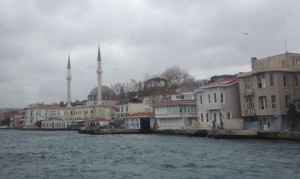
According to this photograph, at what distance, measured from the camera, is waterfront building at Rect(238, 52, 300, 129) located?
1665 inches

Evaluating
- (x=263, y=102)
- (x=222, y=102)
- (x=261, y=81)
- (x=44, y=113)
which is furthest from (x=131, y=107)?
(x=44, y=113)

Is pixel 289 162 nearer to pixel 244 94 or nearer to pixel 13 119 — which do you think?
pixel 244 94

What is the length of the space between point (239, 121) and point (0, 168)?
29385 millimetres

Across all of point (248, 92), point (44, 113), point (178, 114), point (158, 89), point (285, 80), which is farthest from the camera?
point (44, 113)

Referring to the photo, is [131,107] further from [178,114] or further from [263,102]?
[263,102]

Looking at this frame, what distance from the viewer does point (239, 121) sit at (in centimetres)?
4400

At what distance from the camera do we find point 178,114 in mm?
59219

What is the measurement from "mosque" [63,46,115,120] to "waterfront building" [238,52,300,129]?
229ft

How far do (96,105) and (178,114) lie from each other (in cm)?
6087

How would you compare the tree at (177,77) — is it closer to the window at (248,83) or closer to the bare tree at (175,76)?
the bare tree at (175,76)

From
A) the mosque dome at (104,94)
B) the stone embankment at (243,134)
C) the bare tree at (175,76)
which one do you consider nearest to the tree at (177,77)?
the bare tree at (175,76)

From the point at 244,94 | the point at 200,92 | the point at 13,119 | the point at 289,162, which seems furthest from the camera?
the point at 13,119

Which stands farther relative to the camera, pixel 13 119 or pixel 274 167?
pixel 13 119

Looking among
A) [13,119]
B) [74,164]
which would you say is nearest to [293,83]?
[74,164]
